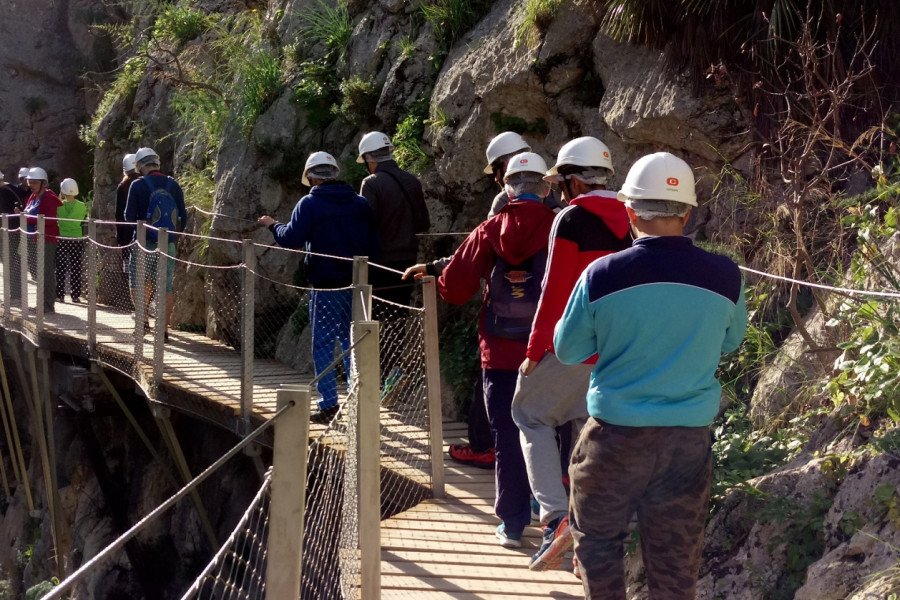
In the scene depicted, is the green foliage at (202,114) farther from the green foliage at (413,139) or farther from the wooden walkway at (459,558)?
the wooden walkway at (459,558)

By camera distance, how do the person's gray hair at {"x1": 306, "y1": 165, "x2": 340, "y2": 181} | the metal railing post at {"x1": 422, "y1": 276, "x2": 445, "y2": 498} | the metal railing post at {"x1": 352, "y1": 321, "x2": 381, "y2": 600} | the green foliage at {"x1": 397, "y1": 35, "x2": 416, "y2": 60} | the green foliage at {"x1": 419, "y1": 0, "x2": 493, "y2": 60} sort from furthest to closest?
the green foliage at {"x1": 397, "y1": 35, "x2": 416, "y2": 60} < the green foliage at {"x1": 419, "y1": 0, "x2": 493, "y2": 60} < the person's gray hair at {"x1": 306, "y1": 165, "x2": 340, "y2": 181} < the metal railing post at {"x1": 422, "y1": 276, "x2": 445, "y2": 498} < the metal railing post at {"x1": 352, "y1": 321, "x2": 381, "y2": 600}

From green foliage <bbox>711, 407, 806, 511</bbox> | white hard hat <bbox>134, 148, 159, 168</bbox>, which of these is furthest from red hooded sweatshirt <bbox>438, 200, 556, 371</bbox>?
white hard hat <bbox>134, 148, 159, 168</bbox>

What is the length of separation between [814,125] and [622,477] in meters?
3.30

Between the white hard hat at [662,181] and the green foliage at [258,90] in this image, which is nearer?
the white hard hat at [662,181]

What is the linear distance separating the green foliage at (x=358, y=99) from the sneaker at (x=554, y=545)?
6.75 meters

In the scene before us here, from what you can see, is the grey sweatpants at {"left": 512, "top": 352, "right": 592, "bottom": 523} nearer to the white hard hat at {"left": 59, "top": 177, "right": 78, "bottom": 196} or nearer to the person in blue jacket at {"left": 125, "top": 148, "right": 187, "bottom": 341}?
the person in blue jacket at {"left": 125, "top": 148, "right": 187, "bottom": 341}

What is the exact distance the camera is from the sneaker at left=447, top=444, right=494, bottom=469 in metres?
6.54

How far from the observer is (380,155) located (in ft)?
23.2

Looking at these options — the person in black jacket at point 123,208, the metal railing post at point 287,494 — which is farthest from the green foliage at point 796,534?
the person in black jacket at point 123,208

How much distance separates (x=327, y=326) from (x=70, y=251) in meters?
6.14

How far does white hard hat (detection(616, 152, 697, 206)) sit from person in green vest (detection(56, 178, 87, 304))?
9407 mm

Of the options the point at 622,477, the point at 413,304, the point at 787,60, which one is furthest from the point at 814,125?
the point at 413,304

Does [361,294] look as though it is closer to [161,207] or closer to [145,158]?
[161,207]

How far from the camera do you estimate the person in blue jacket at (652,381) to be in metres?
3.14
